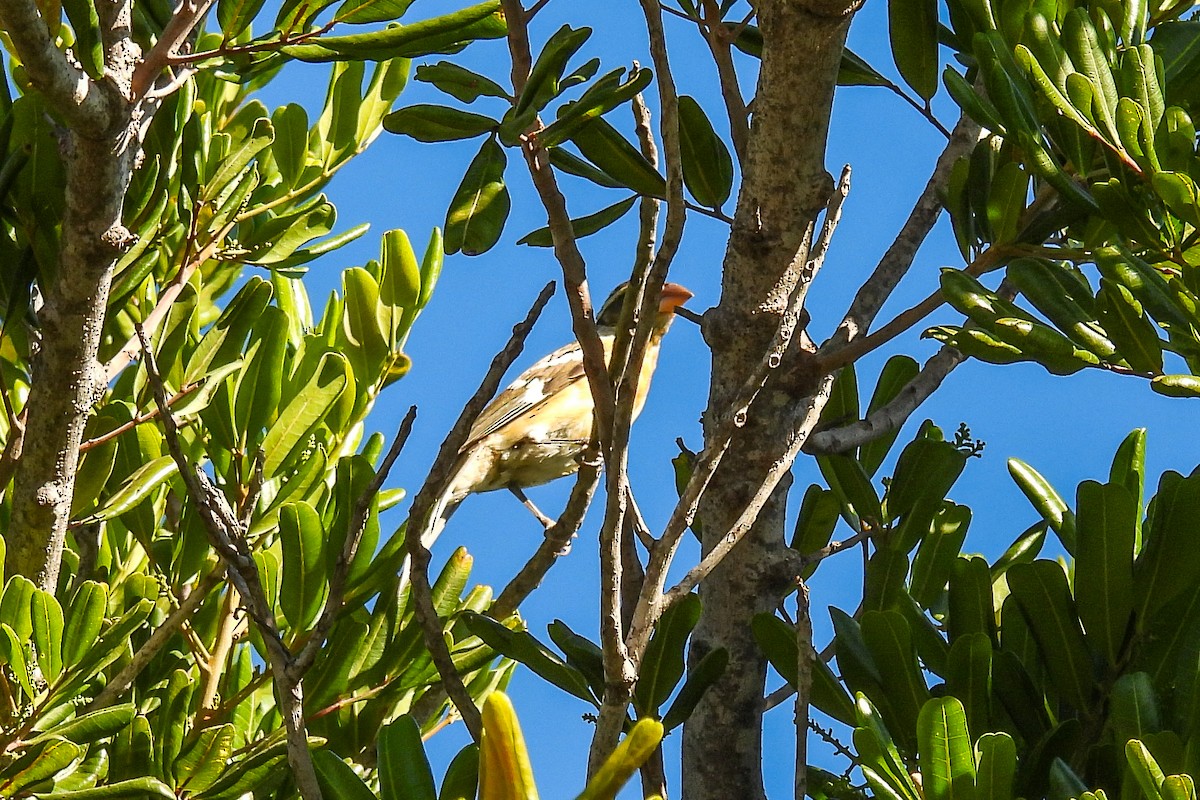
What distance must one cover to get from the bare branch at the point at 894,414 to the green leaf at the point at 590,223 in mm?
538

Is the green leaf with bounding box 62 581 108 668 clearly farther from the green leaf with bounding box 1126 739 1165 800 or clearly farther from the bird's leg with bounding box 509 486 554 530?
the bird's leg with bounding box 509 486 554 530

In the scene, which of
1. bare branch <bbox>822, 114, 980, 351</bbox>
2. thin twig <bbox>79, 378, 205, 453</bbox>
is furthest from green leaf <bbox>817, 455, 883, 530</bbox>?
thin twig <bbox>79, 378, 205, 453</bbox>

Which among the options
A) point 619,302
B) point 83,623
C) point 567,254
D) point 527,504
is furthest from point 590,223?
point 619,302

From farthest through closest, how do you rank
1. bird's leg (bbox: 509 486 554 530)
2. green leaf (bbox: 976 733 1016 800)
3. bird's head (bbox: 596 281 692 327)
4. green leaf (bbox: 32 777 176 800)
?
bird's head (bbox: 596 281 692 327)
bird's leg (bbox: 509 486 554 530)
green leaf (bbox: 32 777 176 800)
green leaf (bbox: 976 733 1016 800)

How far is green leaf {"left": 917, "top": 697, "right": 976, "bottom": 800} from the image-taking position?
1471 mm

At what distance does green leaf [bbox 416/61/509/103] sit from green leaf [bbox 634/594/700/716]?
0.82 metres

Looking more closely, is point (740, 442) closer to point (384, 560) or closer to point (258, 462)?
point (384, 560)

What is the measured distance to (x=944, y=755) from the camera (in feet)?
4.84

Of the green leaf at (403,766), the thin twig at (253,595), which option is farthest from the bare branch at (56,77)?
the green leaf at (403,766)

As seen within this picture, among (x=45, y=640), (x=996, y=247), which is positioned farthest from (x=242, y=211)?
(x=996, y=247)

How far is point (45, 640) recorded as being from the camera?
2039 mm

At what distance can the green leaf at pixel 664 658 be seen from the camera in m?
1.79

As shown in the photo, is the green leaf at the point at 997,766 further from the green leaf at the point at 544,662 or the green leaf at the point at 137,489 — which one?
the green leaf at the point at 137,489

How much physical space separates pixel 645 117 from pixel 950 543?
90 cm
